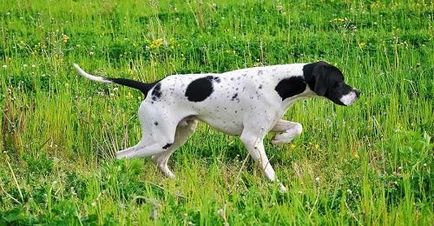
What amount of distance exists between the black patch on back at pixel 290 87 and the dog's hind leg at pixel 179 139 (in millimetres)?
730

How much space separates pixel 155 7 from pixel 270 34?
203cm

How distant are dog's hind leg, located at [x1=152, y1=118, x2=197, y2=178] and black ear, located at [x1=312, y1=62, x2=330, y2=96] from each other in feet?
3.33

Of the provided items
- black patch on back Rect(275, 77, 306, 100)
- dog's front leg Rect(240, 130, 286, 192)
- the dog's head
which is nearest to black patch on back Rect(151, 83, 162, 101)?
dog's front leg Rect(240, 130, 286, 192)

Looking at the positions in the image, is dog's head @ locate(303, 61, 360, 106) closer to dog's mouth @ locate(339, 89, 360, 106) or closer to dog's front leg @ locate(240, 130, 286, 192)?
dog's mouth @ locate(339, 89, 360, 106)

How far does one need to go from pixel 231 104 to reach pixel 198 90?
26cm

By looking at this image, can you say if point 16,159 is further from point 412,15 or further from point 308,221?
point 412,15

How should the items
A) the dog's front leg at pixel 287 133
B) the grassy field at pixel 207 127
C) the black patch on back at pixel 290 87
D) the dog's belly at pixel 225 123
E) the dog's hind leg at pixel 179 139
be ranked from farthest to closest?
1. the dog's hind leg at pixel 179 139
2. the dog's belly at pixel 225 123
3. the dog's front leg at pixel 287 133
4. the black patch on back at pixel 290 87
5. the grassy field at pixel 207 127

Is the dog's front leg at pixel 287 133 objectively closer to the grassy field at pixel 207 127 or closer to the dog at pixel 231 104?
the dog at pixel 231 104

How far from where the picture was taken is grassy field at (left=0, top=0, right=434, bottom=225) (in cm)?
468

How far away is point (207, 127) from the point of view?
24.0 ft

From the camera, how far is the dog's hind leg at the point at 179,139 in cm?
653

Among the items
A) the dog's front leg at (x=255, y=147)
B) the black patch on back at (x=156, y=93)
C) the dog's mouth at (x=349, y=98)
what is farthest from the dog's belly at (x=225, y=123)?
the dog's mouth at (x=349, y=98)

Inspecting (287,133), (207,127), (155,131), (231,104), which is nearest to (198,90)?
(231,104)

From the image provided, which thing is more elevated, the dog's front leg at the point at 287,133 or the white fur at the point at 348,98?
the white fur at the point at 348,98
